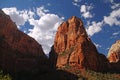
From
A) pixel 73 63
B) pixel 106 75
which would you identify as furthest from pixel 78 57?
pixel 106 75

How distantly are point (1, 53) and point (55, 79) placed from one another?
38634 mm

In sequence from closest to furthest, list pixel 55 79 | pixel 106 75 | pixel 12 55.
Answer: pixel 55 79, pixel 106 75, pixel 12 55

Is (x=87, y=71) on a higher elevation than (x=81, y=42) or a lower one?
lower

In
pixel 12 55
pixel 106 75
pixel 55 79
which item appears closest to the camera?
pixel 55 79

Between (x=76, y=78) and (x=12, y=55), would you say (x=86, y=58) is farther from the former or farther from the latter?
(x=12, y=55)

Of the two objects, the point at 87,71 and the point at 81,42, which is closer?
the point at 87,71

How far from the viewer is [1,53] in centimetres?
18775

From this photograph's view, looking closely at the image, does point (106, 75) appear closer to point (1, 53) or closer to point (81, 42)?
point (81, 42)

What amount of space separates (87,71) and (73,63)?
12.9m

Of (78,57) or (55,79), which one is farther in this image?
(78,57)

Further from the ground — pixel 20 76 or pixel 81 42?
pixel 81 42

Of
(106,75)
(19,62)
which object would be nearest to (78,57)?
(106,75)

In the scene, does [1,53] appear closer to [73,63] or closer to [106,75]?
[73,63]

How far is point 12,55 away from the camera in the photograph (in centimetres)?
19250
